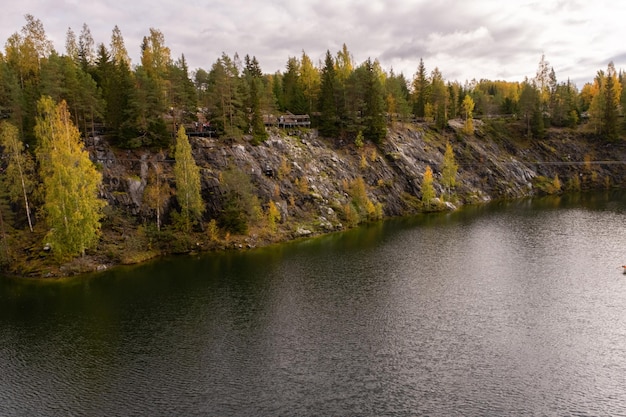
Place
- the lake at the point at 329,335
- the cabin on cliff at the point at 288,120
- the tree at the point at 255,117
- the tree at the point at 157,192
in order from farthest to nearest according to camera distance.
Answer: the cabin on cliff at the point at 288,120
the tree at the point at 255,117
the tree at the point at 157,192
the lake at the point at 329,335

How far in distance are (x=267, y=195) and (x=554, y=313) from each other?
60330 millimetres

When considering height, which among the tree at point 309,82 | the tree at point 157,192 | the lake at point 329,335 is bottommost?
the lake at point 329,335

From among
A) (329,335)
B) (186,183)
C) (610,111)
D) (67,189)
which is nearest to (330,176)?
(186,183)

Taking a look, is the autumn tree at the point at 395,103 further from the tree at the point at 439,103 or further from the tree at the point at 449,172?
the tree at the point at 449,172

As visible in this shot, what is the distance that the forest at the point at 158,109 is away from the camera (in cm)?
6750

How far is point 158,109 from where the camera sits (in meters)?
89.0

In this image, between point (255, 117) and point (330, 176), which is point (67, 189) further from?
point (330, 176)

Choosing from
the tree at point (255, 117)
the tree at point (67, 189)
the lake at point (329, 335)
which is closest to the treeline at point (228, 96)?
the tree at point (255, 117)

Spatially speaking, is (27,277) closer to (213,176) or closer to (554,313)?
(213,176)

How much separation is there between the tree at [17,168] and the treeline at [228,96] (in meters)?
8.48

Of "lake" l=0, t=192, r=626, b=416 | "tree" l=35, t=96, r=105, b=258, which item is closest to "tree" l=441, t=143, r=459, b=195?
"lake" l=0, t=192, r=626, b=416

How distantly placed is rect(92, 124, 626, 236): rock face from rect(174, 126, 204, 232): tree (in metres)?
4.08

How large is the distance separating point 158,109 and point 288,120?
39.4 m

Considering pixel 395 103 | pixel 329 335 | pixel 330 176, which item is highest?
pixel 395 103
